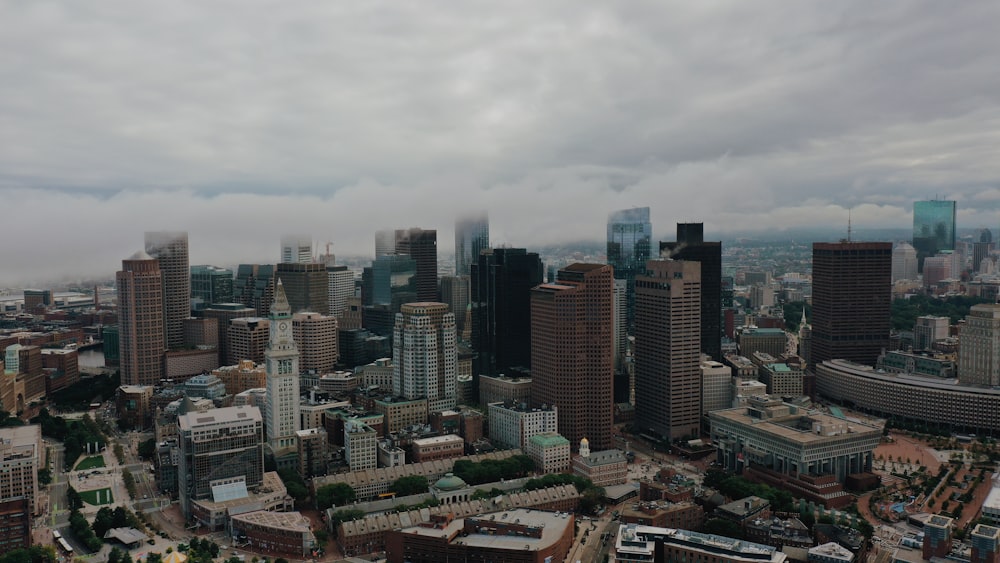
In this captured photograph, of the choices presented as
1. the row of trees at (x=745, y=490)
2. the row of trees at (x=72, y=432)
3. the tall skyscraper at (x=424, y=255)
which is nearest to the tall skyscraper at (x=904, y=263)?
the tall skyscraper at (x=424, y=255)

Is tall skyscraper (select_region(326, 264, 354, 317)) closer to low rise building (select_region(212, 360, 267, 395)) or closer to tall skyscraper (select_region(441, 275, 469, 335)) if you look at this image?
tall skyscraper (select_region(441, 275, 469, 335))

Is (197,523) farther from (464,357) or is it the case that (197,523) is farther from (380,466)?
(464,357)

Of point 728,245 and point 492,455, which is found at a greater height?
point 728,245

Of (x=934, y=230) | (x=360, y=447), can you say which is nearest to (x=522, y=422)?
(x=360, y=447)

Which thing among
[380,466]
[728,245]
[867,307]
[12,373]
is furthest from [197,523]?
[728,245]

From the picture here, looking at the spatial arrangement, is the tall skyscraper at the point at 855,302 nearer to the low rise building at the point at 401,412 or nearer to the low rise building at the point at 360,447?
Result: the low rise building at the point at 401,412

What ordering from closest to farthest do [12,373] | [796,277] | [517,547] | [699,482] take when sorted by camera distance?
[517,547] → [699,482] → [12,373] → [796,277]

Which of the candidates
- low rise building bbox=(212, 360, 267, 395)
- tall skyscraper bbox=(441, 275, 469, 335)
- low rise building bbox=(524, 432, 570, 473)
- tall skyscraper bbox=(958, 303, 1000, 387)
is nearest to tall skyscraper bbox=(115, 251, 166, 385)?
low rise building bbox=(212, 360, 267, 395)
